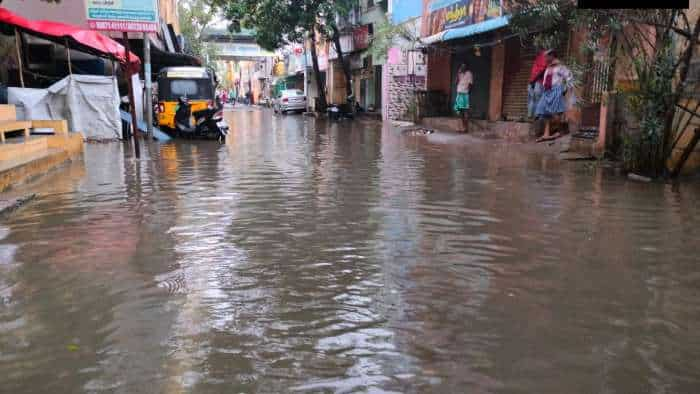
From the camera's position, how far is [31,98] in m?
14.1

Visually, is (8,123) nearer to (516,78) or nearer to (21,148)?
(21,148)

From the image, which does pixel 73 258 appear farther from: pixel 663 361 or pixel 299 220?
pixel 663 361

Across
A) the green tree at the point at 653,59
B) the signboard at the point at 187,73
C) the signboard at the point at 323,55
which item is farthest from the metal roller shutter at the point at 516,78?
the signboard at the point at 323,55

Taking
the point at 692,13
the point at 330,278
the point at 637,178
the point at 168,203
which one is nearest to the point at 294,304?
the point at 330,278

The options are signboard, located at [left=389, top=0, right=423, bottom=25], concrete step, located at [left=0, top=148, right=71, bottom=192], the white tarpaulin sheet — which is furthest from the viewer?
signboard, located at [left=389, top=0, right=423, bottom=25]

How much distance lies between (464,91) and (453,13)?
9.44 ft

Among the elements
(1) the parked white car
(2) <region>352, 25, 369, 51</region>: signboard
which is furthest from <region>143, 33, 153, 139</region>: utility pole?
(1) the parked white car

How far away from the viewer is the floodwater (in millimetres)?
2775

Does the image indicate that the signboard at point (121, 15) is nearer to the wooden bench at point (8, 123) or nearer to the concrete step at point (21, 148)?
the wooden bench at point (8, 123)

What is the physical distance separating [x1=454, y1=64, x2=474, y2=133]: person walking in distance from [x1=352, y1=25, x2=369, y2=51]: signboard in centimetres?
1200

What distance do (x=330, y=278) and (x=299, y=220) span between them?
1.87 metres

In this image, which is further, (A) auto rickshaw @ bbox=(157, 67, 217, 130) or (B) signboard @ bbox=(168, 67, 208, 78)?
(B) signboard @ bbox=(168, 67, 208, 78)

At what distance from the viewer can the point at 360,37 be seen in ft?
97.1

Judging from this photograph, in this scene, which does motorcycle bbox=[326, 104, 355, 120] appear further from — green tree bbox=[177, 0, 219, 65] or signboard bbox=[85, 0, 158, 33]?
green tree bbox=[177, 0, 219, 65]
